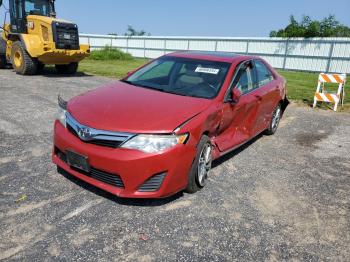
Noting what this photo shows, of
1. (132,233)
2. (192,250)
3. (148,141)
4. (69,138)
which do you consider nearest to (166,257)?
(192,250)

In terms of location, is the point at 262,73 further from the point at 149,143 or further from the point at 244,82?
the point at 149,143

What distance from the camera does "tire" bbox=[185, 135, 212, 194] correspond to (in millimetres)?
3646

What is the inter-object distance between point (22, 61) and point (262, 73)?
10.2 metres

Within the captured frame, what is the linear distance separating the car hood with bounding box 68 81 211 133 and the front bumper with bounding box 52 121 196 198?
222 millimetres

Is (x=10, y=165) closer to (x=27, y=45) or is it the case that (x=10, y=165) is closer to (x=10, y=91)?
(x=10, y=91)

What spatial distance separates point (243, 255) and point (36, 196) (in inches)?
86.0

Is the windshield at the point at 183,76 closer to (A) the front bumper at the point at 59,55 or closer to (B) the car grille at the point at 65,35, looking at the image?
(A) the front bumper at the point at 59,55

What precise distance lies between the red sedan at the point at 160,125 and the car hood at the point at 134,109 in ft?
0.03

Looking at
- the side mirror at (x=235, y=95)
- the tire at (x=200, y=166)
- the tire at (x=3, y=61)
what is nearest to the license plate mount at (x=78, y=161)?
the tire at (x=200, y=166)

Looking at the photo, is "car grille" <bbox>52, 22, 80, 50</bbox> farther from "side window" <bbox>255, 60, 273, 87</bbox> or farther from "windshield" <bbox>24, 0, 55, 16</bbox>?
"side window" <bbox>255, 60, 273, 87</bbox>

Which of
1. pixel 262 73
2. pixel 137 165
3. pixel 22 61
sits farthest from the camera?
pixel 22 61

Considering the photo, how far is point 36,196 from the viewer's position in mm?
3596

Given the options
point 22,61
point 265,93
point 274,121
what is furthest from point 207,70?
point 22,61

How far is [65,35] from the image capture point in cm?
1298
